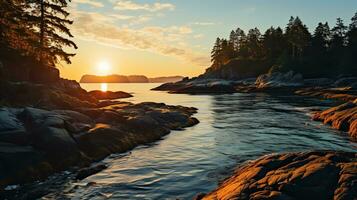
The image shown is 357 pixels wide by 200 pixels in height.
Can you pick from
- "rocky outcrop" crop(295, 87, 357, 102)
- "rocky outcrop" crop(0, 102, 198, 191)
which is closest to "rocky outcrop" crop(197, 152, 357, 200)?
"rocky outcrop" crop(0, 102, 198, 191)

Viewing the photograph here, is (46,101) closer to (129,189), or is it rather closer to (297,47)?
(129,189)

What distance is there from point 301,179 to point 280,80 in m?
91.2

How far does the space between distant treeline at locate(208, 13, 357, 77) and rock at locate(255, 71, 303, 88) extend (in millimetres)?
5449

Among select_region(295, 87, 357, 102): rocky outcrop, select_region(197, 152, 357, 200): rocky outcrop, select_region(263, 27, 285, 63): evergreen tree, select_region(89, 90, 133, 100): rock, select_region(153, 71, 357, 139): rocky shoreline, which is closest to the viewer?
select_region(197, 152, 357, 200): rocky outcrop

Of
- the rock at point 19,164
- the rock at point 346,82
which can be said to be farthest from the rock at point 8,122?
the rock at point 346,82

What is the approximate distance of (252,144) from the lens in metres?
25.7

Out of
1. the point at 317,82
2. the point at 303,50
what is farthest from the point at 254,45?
the point at 317,82

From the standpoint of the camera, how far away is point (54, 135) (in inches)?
810

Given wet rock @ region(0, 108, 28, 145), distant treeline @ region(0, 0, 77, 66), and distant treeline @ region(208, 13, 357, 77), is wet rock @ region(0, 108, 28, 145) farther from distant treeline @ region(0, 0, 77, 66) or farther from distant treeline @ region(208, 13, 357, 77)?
distant treeline @ region(208, 13, 357, 77)

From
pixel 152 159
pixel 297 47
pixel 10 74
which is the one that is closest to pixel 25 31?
pixel 10 74

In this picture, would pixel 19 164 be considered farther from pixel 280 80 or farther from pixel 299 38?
pixel 299 38

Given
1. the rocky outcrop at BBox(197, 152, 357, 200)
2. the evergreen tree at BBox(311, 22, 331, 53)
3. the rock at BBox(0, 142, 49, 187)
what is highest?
the evergreen tree at BBox(311, 22, 331, 53)

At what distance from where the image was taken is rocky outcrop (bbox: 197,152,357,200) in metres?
10.5

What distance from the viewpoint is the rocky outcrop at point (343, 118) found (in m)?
29.5
